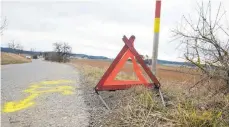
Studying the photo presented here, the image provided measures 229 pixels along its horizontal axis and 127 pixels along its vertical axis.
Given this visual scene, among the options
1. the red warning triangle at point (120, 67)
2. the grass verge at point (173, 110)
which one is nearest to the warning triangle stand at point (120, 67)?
the red warning triangle at point (120, 67)

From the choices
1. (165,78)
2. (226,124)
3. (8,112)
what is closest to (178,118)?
(226,124)

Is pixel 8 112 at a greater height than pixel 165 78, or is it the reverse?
pixel 165 78

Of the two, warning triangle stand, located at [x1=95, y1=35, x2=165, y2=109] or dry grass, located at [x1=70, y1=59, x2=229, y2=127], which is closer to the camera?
dry grass, located at [x1=70, y1=59, x2=229, y2=127]

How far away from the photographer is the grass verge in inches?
154

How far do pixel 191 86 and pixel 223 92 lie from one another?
753mm

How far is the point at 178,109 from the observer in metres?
4.32

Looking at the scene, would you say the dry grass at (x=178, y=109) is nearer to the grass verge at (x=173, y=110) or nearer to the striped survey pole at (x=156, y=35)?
the grass verge at (x=173, y=110)

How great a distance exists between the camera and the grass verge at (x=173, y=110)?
3908 millimetres

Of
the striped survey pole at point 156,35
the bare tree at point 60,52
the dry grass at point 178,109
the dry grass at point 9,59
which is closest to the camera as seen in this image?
the dry grass at point 178,109

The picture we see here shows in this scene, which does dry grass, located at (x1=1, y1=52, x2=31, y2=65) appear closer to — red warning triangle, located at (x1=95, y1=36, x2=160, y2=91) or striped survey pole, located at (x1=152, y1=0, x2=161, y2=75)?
striped survey pole, located at (x1=152, y1=0, x2=161, y2=75)

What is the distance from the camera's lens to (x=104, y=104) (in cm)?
580

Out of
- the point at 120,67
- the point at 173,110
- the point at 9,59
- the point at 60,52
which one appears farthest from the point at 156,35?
the point at 60,52

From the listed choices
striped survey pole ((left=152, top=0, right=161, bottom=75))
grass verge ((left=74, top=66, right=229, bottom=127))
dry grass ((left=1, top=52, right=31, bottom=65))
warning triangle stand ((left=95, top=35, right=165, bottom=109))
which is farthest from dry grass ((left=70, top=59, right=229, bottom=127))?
dry grass ((left=1, top=52, right=31, bottom=65))

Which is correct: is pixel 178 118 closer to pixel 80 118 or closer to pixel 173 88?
pixel 80 118
